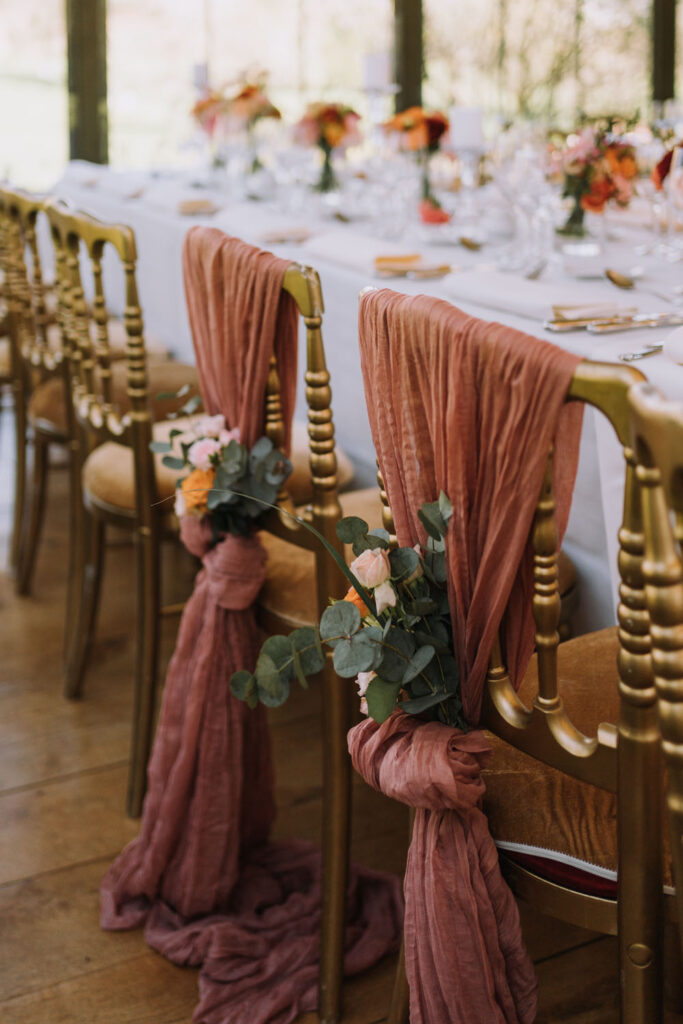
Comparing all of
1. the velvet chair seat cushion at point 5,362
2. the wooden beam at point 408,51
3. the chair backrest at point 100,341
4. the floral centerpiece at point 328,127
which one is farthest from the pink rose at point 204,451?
the wooden beam at point 408,51

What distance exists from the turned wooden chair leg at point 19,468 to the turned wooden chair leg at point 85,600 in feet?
1.78

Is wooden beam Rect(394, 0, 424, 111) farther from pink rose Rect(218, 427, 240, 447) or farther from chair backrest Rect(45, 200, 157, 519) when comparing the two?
pink rose Rect(218, 427, 240, 447)

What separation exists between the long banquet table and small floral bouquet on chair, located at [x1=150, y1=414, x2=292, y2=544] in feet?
1.33

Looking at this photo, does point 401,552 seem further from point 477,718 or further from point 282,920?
point 282,920

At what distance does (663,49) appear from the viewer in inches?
241

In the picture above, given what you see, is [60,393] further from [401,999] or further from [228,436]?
[401,999]

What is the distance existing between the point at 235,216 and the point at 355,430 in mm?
1062

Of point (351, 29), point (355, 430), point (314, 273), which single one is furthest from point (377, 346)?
point (351, 29)

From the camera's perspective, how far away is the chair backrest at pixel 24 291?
7.19 feet

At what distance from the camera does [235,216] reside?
2.76 metres

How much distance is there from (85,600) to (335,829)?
3.01 feet

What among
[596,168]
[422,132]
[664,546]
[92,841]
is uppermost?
[422,132]

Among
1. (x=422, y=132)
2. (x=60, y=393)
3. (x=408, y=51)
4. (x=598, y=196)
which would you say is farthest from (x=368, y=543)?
(x=408, y=51)

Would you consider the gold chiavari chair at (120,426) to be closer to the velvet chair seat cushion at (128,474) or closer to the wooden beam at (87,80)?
the velvet chair seat cushion at (128,474)
